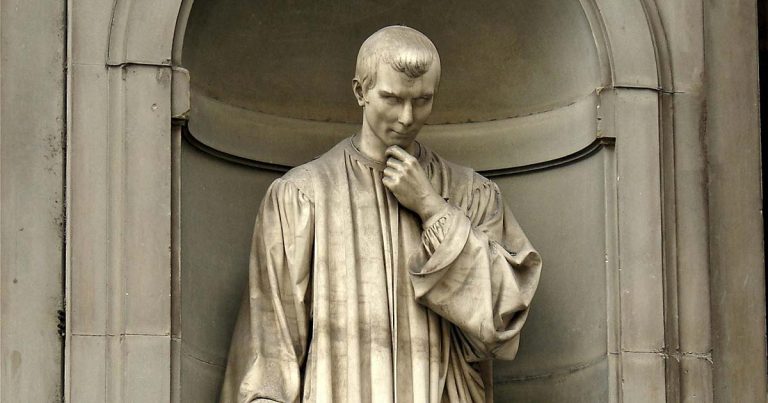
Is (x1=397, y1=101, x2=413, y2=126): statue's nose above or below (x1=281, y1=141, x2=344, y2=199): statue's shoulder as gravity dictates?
above

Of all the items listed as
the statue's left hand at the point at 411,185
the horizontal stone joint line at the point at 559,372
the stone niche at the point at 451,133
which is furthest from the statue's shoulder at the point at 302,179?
the horizontal stone joint line at the point at 559,372

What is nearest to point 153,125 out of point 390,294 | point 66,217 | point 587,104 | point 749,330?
point 66,217

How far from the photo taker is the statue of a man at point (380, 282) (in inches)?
388

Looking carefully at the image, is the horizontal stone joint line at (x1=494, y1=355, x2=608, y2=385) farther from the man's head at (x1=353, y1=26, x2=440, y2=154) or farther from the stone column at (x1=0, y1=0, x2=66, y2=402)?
the stone column at (x1=0, y1=0, x2=66, y2=402)

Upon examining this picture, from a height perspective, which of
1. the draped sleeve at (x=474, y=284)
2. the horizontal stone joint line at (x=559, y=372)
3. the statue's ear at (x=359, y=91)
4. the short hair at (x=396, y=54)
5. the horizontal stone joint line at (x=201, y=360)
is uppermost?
the short hair at (x=396, y=54)

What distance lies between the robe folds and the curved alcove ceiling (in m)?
0.67

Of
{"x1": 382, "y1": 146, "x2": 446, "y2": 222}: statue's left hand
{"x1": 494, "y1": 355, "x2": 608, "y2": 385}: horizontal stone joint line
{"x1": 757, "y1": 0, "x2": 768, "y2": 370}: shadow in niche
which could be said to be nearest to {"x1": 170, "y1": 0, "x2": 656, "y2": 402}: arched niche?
{"x1": 494, "y1": 355, "x2": 608, "y2": 385}: horizontal stone joint line

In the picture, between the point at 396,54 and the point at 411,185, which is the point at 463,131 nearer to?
the point at 411,185

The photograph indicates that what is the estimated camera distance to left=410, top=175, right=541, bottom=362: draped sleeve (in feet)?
32.5

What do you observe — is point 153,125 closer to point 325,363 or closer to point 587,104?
point 325,363

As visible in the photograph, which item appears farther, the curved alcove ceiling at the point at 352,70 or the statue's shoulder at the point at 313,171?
the curved alcove ceiling at the point at 352,70

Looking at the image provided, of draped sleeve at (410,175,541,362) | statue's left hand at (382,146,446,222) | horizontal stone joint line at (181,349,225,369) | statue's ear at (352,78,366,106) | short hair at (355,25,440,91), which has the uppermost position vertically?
short hair at (355,25,440,91)

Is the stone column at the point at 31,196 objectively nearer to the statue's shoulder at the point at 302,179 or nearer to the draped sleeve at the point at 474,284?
the statue's shoulder at the point at 302,179

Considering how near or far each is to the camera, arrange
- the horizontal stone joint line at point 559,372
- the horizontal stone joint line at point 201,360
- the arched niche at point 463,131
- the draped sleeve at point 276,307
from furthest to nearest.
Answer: the horizontal stone joint line at point 559,372, the arched niche at point 463,131, the horizontal stone joint line at point 201,360, the draped sleeve at point 276,307
